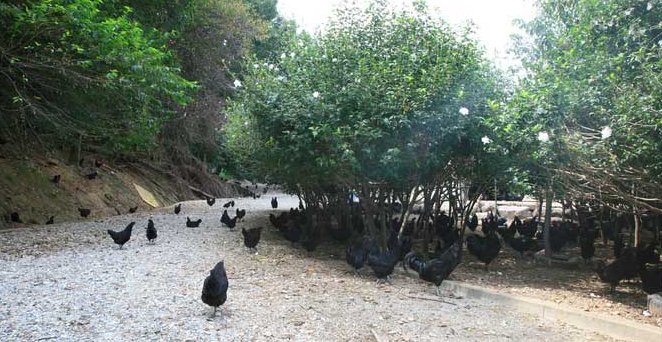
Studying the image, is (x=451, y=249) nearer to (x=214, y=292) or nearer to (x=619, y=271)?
(x=619, y=271)

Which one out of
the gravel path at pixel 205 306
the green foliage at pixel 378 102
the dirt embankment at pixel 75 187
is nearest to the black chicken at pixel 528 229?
the green foliage at pixel 378 102

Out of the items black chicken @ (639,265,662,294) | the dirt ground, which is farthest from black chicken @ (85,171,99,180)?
black chicken @ (639,265,662,294)

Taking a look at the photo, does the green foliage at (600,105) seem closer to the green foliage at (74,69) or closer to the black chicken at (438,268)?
the black chicken at (438,268)

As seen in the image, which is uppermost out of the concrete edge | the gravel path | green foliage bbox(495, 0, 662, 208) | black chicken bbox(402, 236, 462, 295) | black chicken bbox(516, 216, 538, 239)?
green foliage bbox(495, 0, 662, 208)

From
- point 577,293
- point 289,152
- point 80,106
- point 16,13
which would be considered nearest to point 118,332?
point 289,152

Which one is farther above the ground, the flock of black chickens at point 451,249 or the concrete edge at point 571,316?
the flock of black chickens at point 451,249

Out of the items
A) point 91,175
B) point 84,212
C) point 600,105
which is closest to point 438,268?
point 600,105

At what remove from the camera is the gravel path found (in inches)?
199

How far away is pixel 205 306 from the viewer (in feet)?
19.0

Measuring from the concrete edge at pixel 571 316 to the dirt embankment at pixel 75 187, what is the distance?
1104 cm

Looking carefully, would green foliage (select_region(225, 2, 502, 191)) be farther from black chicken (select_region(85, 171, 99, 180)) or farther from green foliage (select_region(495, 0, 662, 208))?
black chicken (select_region(85, 171, 99, 180))

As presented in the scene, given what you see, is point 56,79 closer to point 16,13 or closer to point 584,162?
point 16,13

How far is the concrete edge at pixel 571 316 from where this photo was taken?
217 inches

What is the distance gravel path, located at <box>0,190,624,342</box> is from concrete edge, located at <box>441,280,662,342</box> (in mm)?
178
